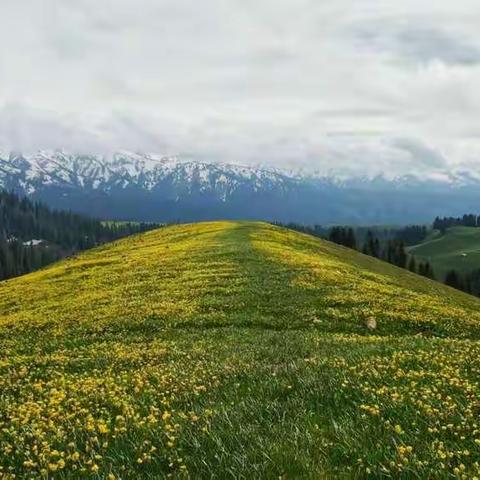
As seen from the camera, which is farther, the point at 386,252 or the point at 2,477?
the point at 386,252

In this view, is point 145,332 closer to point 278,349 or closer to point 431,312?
point 278,349

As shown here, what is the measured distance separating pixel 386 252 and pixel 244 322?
5343 inches

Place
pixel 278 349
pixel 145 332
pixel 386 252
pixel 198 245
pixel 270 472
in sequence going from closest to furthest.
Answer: pixel 270 472 → pixel 278 349 → pixel 145 332 → pixel 198 245 → pixel 386 252

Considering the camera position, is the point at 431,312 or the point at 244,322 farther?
the point at 431,312

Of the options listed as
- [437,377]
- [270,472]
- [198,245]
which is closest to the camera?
[270,472]

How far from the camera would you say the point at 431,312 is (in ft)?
111

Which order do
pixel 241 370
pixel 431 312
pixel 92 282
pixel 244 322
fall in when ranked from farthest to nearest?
pixel 92 282 < pixel 431 312 < pixel 244 322 < pixel 241 370

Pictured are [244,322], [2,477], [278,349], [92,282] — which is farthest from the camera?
[92,282]

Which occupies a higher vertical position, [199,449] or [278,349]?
[199,449]

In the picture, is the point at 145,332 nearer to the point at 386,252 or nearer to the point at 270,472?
the point at 270,472

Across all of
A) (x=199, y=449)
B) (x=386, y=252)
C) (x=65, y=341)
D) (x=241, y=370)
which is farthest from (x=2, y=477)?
(x=386, y=252)

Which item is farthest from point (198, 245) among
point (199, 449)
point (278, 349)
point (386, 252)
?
point (386, 252)

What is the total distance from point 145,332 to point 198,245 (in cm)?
4527

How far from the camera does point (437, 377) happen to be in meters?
11.6
